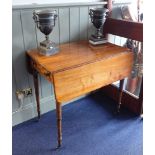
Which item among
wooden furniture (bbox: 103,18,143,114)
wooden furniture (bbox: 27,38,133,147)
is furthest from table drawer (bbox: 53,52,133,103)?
wooden furniture (bbox: 103,18,143,114)

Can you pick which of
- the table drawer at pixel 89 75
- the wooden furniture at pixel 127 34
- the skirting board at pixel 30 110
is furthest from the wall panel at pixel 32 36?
the table drawer at pixel 89 75

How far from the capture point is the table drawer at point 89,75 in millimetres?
1329

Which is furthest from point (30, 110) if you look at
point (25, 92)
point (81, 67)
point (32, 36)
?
point (81, 67)

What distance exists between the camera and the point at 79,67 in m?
1.37

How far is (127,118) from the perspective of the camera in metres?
1.99

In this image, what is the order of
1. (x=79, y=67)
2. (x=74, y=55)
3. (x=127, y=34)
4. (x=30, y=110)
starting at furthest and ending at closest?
(x=30, y=110) → (x=127, y=34) → (x=74, y=55) → (x=79, y=67)

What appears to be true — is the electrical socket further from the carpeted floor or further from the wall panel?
the carpeted floor

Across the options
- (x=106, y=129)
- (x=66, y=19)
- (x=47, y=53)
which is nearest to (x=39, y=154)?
(x=106, y=129)

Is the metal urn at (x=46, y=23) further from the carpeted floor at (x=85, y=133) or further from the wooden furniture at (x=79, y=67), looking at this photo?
the carpeted floor at (x=85, y=133)

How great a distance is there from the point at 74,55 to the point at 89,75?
9.0 inches

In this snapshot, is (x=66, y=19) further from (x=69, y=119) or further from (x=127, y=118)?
(x=127, y=118)

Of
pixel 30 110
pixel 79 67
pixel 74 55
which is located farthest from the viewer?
pixel 30 110

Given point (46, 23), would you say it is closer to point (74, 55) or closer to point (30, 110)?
point (74, 55)

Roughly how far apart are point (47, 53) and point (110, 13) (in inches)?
35.2
